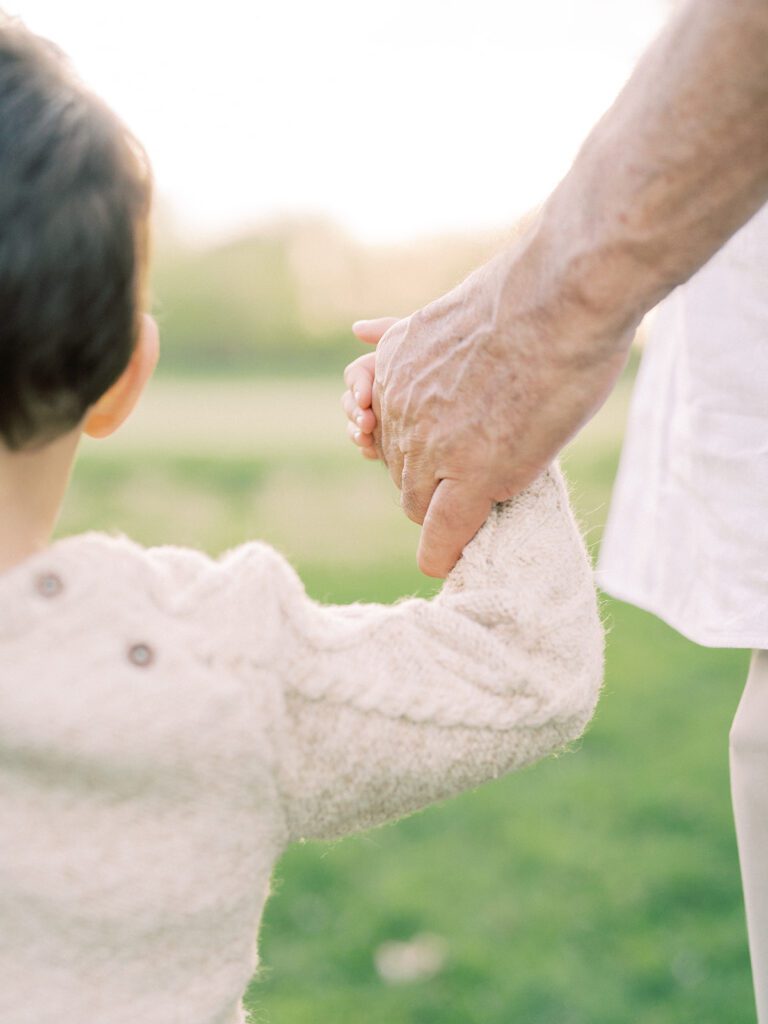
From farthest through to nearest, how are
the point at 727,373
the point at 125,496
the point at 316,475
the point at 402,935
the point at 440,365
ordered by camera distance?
the point at 316,475 < the point at 125,496 < the point at 402,935 < the point at 727,373 < the point at 440,365

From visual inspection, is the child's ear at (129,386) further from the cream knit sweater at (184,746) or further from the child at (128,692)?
the cream knit sweater at (184,746)

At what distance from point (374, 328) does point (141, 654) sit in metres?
0.83

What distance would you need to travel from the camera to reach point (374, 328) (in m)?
1.80

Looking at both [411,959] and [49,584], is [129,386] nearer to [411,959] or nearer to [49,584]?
[49,584]

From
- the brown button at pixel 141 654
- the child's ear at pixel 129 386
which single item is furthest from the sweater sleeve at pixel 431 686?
the child's ear at pixel 129 386

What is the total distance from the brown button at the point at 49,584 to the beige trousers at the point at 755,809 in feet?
3.08

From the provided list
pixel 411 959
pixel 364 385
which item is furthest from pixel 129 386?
pixel 411 959

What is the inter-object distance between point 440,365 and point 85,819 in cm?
74

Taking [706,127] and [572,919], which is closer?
[706,127]

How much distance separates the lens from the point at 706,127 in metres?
1.32

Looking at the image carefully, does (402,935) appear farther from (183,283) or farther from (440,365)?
(183,283)

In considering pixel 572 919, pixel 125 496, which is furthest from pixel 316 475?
pixel 572 919

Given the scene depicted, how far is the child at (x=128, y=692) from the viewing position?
106 centimetres

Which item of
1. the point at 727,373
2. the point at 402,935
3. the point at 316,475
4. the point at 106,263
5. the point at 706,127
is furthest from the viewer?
the point at 316,475
